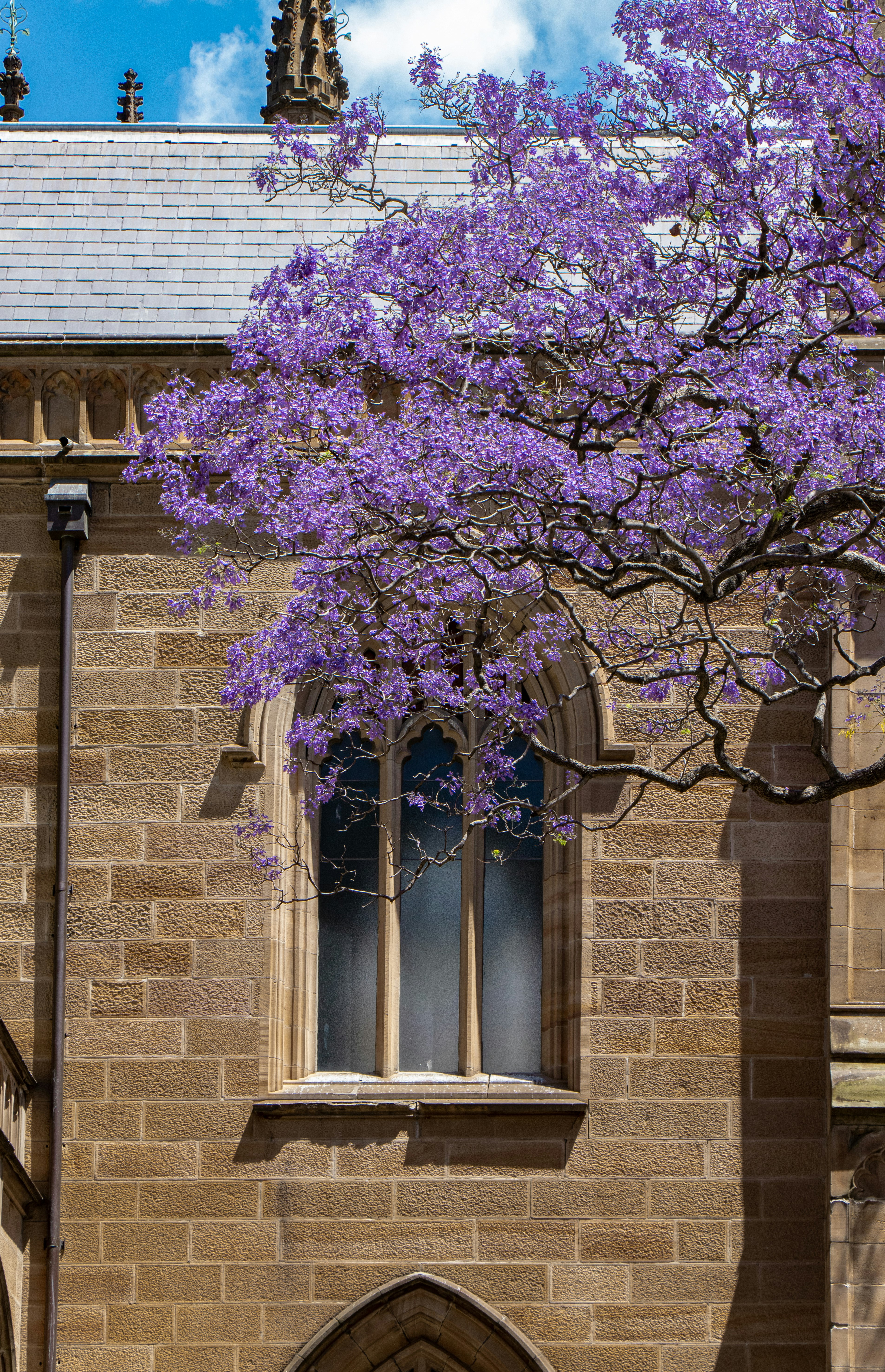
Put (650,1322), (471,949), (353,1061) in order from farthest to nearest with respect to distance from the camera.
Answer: (353,1061) < (471,949) < (650,1322)

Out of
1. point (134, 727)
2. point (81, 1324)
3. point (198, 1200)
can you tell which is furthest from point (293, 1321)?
point (134, 727)

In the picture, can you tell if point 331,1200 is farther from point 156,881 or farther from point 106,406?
point 106,406

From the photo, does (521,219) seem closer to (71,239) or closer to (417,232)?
(417,232)

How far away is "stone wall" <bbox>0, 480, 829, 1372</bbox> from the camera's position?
40.9 ft

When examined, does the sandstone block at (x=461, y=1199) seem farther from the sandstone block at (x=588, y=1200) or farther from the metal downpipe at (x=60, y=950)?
the metal downpipe at (x=60, y=950)

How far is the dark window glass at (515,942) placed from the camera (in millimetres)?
13406

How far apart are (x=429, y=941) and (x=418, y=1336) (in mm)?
2478

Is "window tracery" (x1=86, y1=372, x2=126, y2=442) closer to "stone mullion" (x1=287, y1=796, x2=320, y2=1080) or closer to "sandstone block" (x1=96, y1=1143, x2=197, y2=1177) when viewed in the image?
"stone mullion" (x1=287, y1=796, x2=320, y2=1080)

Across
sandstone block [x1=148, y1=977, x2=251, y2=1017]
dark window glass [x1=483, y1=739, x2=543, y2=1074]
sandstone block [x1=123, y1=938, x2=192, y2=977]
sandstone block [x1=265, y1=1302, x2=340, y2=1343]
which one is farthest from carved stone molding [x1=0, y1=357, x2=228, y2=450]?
sandstone block [x1=265, y1=1302, x2=340, y2=1343]

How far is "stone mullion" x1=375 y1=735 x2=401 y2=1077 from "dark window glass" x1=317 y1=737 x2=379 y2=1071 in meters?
Result: 0.08

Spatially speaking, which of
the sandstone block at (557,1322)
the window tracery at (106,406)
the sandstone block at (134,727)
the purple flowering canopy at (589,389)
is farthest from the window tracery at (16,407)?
the sandstone block at (557,1322)

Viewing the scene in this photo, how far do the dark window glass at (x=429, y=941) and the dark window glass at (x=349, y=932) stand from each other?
20 centimetres

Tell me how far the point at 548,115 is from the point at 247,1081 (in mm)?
6000

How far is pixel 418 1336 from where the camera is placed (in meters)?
12.5
